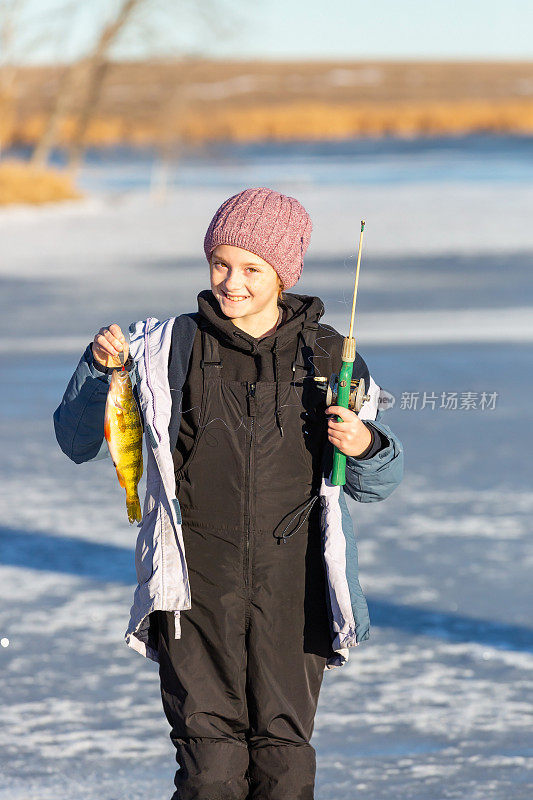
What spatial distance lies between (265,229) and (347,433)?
17.6 inches

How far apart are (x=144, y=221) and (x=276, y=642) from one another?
1676 centimetres

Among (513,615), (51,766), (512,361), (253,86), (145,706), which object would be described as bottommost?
(51,766)

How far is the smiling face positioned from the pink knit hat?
0.02 m

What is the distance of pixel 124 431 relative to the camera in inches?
95.3

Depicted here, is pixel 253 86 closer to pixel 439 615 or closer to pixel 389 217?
pixel 389 217

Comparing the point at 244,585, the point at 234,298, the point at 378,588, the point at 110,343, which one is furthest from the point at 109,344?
the point at 378,588

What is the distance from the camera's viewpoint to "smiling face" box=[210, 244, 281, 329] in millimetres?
2516

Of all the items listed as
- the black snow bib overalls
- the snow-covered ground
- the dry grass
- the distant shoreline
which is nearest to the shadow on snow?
the snow-covered ground

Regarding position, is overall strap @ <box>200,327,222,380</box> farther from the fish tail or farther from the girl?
the fish tail

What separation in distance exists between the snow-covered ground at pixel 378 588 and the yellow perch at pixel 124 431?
3.12 ft

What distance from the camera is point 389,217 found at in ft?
59.7

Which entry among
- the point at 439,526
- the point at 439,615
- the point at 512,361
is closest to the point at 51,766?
the point at 439,615

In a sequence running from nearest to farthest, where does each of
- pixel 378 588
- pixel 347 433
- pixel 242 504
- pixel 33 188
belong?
pixel 347 433 < pixel 242 504 < pixel 378 588 < pixel 33 188

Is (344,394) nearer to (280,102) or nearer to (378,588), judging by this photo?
(378,588)
